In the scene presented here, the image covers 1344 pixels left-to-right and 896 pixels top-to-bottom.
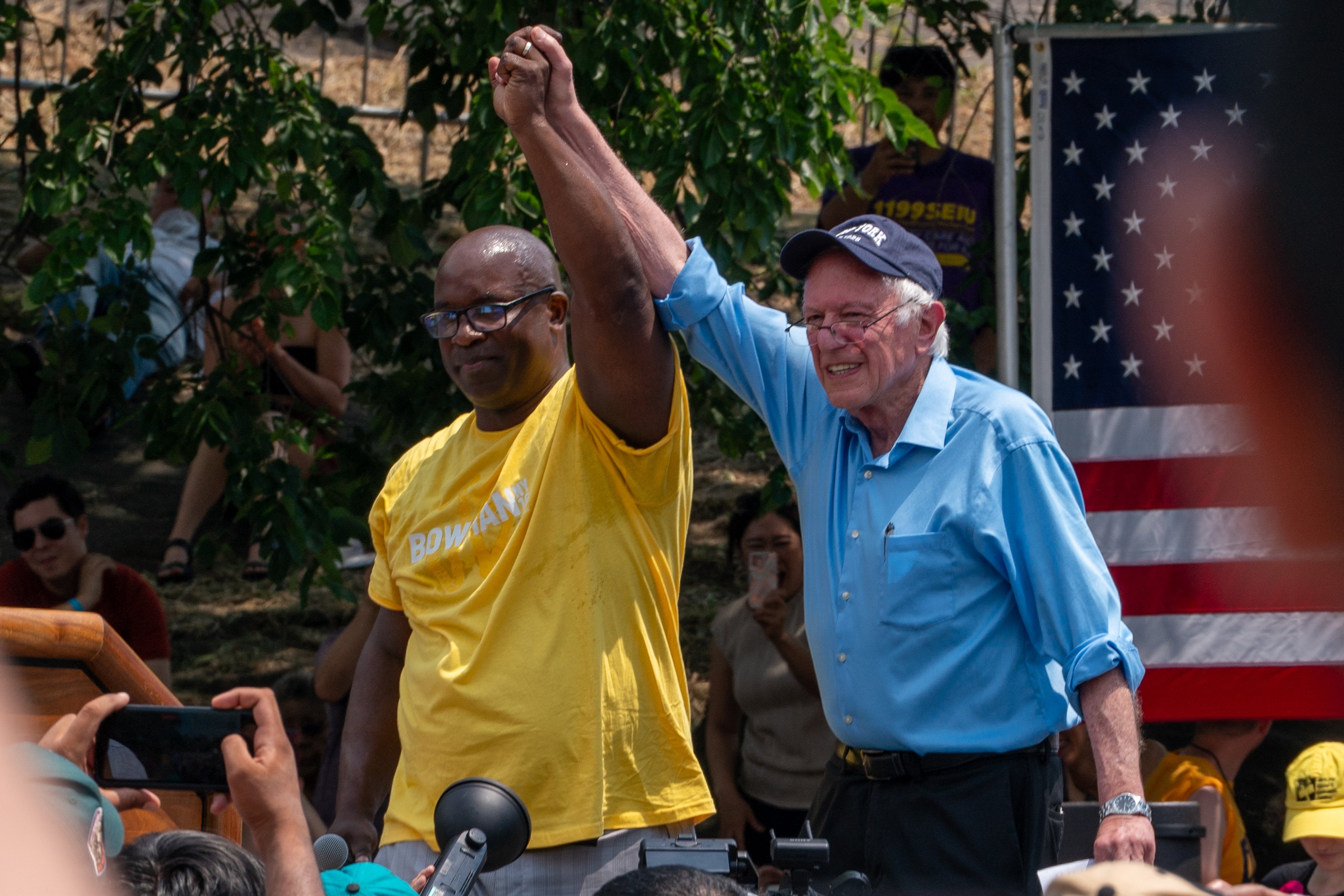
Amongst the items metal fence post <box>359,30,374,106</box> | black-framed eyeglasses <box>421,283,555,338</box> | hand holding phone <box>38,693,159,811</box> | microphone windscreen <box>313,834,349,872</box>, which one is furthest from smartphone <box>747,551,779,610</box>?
metal fence post <box>359,30,374,106</box>

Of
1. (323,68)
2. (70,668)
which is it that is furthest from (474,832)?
(323,68)

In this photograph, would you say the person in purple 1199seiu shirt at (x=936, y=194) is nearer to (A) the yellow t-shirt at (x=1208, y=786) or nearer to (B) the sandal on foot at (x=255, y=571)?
(A) the yellow t-shirt at (x=1208, y=786)

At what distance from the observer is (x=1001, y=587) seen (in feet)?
9.82

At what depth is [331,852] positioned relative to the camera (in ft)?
7.66

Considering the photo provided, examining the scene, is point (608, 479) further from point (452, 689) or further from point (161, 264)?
point (161, 264)

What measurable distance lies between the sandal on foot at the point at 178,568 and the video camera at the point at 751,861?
4.58 metres

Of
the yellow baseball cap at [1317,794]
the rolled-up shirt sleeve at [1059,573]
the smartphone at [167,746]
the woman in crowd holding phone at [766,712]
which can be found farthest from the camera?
the woman in crowd holding phone at [766,712]

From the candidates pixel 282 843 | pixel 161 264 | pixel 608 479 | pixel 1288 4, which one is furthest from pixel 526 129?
pixel 161 264

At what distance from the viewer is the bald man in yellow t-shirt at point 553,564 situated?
2973 millimetres

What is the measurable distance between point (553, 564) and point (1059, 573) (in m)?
0.95

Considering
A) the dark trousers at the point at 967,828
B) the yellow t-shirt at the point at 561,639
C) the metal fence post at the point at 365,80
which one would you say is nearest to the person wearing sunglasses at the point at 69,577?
the yellow t-shirt at the point at 561,639

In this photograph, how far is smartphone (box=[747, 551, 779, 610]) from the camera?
17.0 ft

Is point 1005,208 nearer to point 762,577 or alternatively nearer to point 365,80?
point 762,577

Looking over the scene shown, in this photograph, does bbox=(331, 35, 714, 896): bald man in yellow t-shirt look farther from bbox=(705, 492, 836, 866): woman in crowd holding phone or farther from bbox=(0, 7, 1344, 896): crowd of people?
bbox=(705, 492, 836, 866): woman in crowd holding phone
